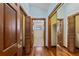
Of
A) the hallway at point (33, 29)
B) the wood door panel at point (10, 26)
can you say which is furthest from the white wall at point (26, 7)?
the wood door panel at point (10, 26)

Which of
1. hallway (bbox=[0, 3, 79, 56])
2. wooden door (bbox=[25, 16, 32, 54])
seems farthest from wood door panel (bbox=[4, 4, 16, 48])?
wooden door (bbox=[25, 16, 32, 54])

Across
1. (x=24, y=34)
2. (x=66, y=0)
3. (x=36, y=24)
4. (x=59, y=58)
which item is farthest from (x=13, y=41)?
(x=24, y=34)

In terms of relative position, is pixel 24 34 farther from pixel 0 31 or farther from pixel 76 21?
pixel 0 31

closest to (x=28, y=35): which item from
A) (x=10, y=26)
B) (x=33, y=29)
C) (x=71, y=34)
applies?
(x=33, y=29)

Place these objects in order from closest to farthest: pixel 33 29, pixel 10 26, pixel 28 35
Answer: pixel 10 26
pixel 33 29
pixel 28 35

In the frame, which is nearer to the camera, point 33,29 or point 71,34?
point 71,34

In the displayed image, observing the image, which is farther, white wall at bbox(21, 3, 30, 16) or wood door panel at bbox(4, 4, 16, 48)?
white wall at bbox(21, 3, 30, 16)

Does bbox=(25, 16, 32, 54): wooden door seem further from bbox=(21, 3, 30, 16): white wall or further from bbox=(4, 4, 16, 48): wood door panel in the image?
bbox=(4, 4, 16, 48): wood door panel

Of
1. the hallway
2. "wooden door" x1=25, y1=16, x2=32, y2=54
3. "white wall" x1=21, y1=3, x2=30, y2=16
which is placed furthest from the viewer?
"wooden door" x1=25, y1=16, x2=32, y2=54

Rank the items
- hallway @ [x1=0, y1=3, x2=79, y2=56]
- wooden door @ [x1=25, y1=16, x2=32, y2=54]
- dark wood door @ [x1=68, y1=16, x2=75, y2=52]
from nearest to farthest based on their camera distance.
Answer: hallway @ [x1=0, y1=3, x2=79, y2=56] → dark wood door @ [x1=68, y1=16, x2=75, y2=52] → wooden door @ [x1=25, y1=16, x2=32, y2=54]

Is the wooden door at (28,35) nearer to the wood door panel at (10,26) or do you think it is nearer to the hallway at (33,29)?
the hallway at (33,29)

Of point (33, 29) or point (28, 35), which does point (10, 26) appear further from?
point (28, 35)

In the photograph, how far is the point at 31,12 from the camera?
275 centimetres

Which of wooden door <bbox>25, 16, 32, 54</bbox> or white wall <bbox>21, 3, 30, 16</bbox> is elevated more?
white wall <bbox>21, 3, 30, 16</bbox>
